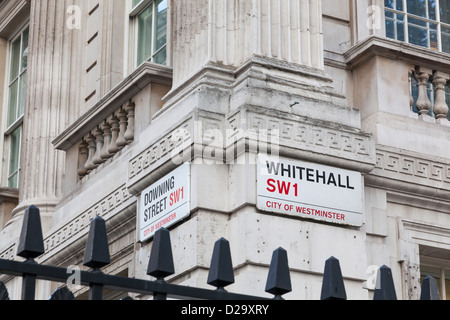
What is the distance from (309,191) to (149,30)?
473cm

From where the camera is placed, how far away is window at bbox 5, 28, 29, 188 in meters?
17.2

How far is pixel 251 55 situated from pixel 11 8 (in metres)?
9.67

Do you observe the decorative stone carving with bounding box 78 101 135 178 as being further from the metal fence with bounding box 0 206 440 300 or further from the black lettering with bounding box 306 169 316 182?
the metal fence with bounding box 0 206 440 300

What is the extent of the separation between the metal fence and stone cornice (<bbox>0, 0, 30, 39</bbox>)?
44.3 feet

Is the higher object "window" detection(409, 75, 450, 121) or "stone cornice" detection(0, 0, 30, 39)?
"stone cornice" detection(0, 0, 30, 39)

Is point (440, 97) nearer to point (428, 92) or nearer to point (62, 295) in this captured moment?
point (428, 92)

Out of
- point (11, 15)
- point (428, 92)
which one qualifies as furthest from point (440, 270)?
point (11, 15)

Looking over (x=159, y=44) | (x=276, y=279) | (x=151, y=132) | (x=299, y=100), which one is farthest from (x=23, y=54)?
(x=276, y=279)

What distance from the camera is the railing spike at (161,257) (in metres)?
4.33

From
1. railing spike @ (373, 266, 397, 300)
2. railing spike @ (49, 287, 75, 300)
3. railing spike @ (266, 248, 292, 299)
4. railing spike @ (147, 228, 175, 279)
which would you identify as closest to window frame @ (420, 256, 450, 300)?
railing spike @ (373, 266, 397, 300)

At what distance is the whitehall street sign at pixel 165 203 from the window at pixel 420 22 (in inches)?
125

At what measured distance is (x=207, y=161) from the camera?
Result: 894cm

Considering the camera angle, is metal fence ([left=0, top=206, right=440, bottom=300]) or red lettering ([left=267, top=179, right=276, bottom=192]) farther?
red lettering ([left=267, top=179, right=276, bottom=192])
